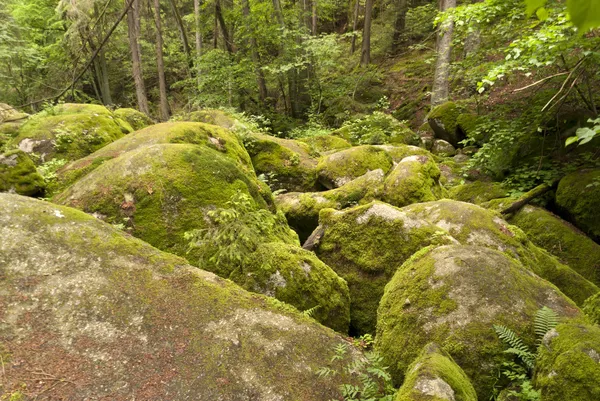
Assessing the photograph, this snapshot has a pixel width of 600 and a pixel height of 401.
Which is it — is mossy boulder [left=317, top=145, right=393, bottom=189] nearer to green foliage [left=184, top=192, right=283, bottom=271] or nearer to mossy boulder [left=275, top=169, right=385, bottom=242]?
mossy boulder [left=275, top=169, right=385, bottom=242]

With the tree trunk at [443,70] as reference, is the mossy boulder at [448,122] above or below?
below

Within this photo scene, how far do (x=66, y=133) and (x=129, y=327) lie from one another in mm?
7403

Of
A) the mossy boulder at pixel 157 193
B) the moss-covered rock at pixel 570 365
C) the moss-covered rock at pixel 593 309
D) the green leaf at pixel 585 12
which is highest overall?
the green leaf at pixel 585 12

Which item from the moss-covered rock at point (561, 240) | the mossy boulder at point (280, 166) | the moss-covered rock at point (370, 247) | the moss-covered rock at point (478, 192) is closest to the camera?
the moss-covered rock at point (370, 247)

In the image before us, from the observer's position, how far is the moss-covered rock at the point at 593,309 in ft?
13.3

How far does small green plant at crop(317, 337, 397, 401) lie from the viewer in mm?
3094

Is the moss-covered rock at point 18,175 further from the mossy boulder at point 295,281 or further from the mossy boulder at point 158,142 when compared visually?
the mossy boulder at point 295,281

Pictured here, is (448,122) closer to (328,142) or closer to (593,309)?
(328,142)

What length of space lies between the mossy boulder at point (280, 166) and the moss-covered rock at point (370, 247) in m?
3.82

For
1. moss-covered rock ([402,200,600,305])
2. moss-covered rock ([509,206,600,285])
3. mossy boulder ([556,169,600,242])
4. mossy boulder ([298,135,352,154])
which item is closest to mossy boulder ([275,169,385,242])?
moss-covered rock ([402,200,600,305])

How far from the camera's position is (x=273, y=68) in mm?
15672

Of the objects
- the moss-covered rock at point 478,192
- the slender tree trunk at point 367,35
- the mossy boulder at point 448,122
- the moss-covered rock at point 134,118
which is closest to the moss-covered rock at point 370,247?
the moss-covered rock at point 478,192

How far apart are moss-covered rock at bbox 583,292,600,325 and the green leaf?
4419 mm

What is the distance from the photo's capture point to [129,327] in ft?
10.1
